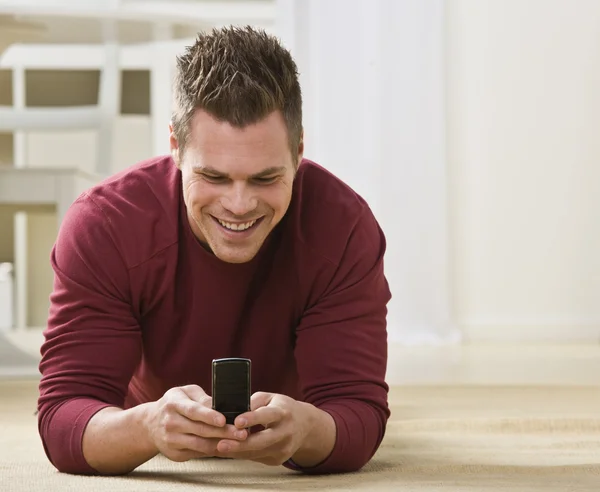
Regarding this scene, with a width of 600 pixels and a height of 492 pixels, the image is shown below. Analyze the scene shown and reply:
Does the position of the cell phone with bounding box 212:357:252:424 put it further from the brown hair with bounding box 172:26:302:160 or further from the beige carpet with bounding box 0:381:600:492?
the brown hair with bounding box 172:26:302:160

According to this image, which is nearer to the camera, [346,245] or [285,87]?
[285,87]

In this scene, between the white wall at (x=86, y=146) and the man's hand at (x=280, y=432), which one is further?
the white wall at (x=86, y=146)

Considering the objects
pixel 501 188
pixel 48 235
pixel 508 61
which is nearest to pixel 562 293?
pixel 501 188

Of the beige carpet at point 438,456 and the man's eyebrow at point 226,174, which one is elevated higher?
the man's eyebrow at point 226,174

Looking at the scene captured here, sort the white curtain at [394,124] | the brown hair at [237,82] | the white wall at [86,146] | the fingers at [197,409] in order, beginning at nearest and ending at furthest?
the fingers at [197,409] < the brown hair at [237,82] < the white curtain at [394,124] < the white wall at [86,146]

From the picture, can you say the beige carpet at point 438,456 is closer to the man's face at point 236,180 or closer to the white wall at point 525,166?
the man's face at point 236,180

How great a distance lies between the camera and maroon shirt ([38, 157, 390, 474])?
127 centimetres

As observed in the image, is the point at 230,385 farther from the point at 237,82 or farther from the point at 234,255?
the point at 237,82

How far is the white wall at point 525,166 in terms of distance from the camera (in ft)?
12.4

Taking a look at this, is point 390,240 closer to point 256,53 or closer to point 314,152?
point 314,152

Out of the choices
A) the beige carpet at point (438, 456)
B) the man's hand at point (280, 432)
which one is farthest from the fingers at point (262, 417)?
the beige carpet at point (438, 456)

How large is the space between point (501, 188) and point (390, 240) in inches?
17.8

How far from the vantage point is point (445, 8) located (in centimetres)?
378

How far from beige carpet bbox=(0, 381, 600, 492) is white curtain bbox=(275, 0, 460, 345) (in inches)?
57.6
